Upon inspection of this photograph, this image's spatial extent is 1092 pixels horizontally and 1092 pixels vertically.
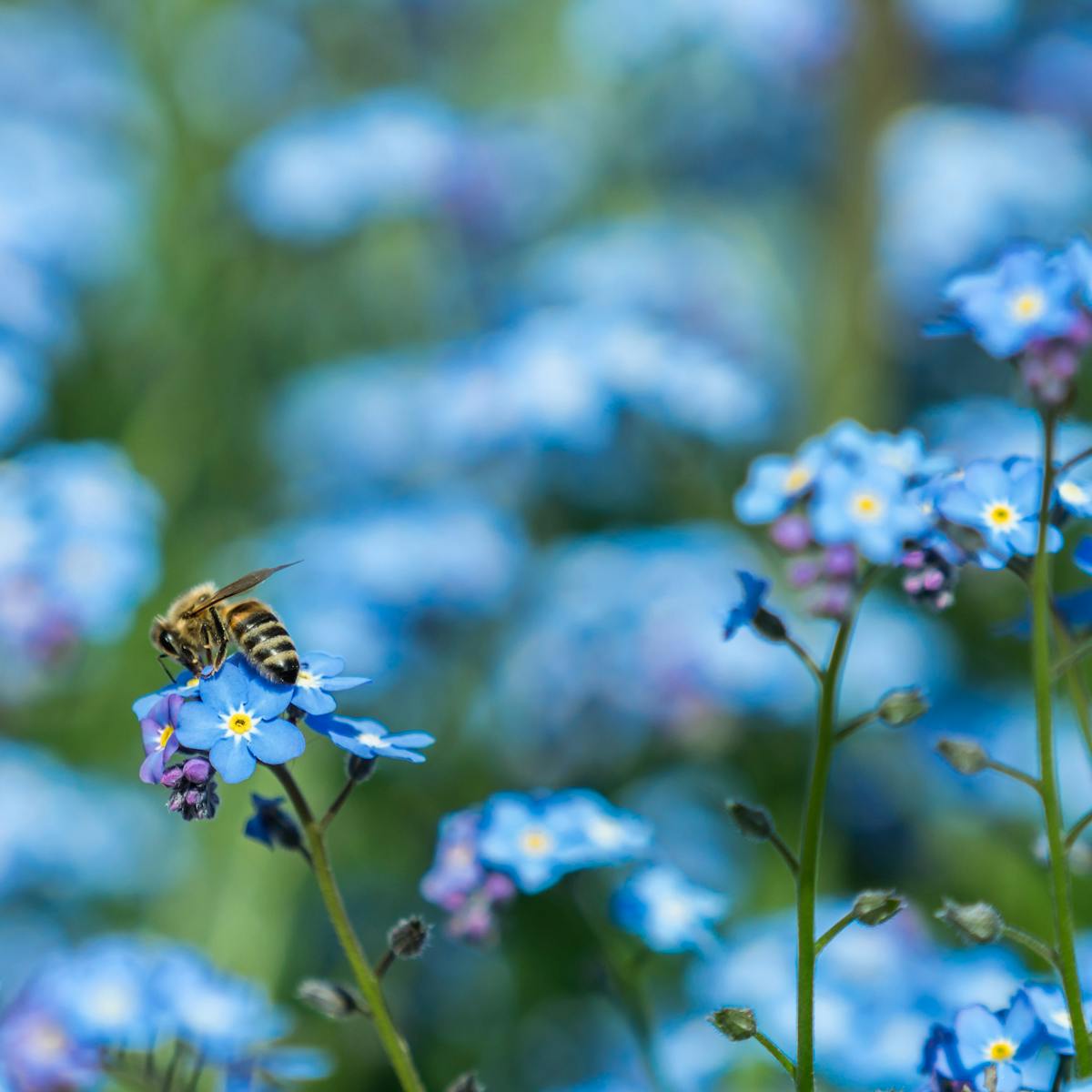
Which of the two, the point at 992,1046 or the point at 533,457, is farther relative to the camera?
the point at 533,457

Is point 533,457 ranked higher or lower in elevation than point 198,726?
higher

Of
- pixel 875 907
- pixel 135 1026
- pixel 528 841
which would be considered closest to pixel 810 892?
pixel 875 907

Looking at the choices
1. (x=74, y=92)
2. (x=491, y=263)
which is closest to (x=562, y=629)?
(x=491, y=263)

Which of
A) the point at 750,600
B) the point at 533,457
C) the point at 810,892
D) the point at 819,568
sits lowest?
the point at 810,892

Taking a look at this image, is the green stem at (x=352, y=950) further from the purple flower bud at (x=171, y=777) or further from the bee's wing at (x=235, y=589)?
the bee's wing at (x=235, y=589)

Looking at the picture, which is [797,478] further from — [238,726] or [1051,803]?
[238,726]

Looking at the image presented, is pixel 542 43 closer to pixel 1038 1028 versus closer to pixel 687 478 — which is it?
pixel 687 478

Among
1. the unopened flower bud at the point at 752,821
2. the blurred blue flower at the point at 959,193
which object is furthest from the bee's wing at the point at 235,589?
the blurred blue flower at the point at 959,193
